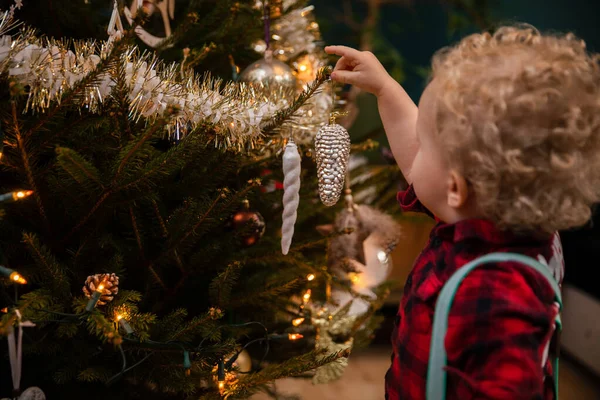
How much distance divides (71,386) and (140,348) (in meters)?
0.18

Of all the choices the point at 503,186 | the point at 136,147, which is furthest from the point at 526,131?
the point at 136,147

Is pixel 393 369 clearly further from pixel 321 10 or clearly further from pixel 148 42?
pixel 321 10

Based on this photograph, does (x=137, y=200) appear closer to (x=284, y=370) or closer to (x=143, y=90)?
(x=143, y=90)

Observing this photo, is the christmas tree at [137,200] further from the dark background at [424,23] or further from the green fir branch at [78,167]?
the dark background at [424,23]

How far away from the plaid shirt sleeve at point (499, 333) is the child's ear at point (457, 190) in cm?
8

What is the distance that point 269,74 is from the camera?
3.02 feet

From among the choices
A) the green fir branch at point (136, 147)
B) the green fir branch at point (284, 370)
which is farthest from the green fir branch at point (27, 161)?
the green fir branch at point (284, 370)

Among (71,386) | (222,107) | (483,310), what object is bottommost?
(71,386)

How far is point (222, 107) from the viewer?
74 cm

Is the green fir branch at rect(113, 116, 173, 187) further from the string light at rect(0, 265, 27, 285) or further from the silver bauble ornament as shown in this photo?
the silver bauble ornament

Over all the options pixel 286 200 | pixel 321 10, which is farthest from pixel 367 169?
pixel 321 10

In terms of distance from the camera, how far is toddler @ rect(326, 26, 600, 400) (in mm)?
524

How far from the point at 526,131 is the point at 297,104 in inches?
11.6

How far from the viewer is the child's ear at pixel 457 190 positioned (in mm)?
570
